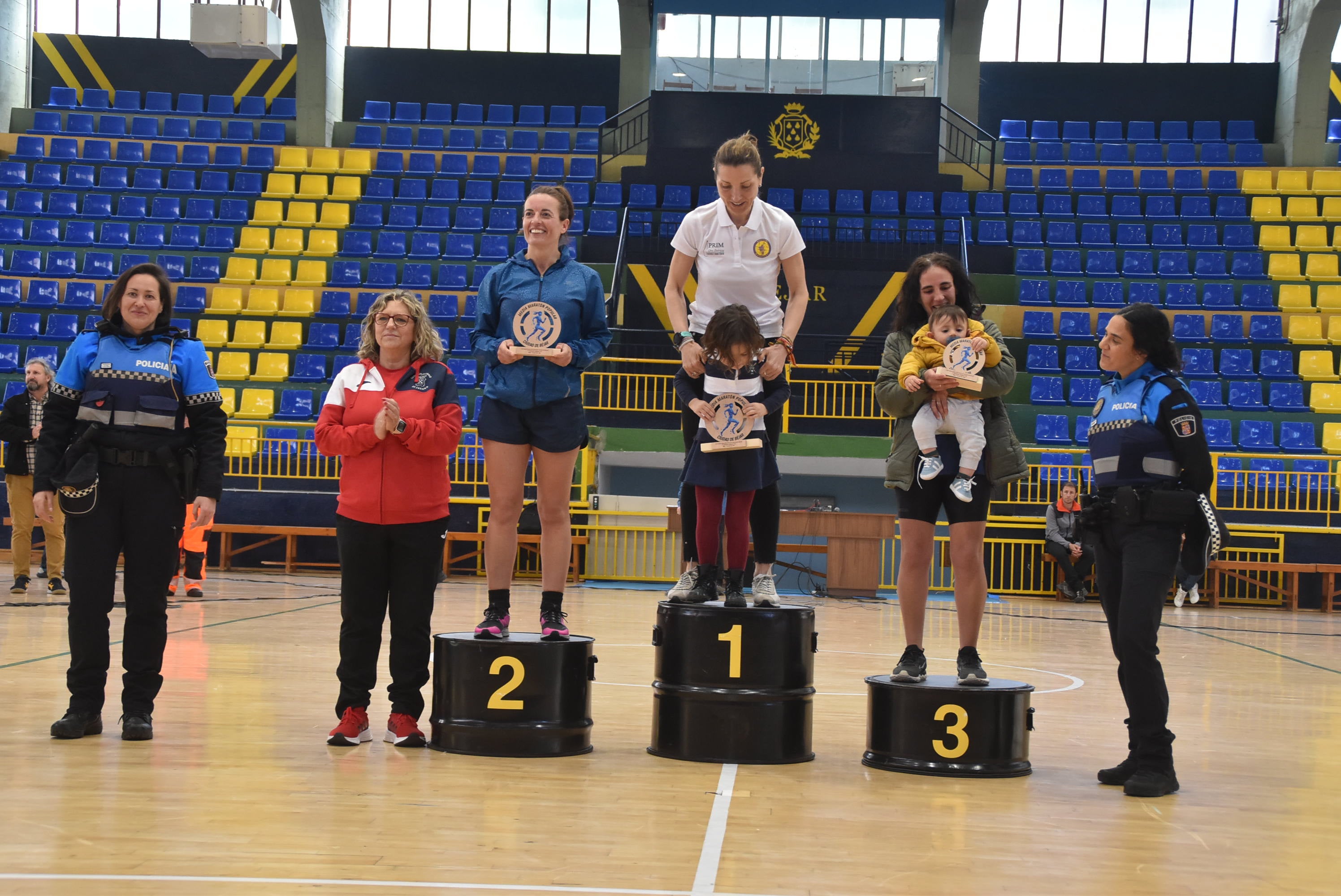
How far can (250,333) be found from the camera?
618 inches

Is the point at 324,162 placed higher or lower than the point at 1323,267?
higher

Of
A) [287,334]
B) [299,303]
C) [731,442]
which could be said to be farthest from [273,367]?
[731,442]

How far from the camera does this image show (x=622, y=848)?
120 inches

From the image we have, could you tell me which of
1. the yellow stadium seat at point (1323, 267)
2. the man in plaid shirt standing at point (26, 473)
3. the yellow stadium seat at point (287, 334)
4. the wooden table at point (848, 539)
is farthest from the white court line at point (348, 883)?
the yellow stadium seat at point (1323, 267)

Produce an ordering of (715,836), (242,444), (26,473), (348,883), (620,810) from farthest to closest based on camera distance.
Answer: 1. (242,444)
2. (26,473)
3. (620,810)
4. (715,836)
5. (348,883)

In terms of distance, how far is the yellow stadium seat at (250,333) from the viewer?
1563 centimetres

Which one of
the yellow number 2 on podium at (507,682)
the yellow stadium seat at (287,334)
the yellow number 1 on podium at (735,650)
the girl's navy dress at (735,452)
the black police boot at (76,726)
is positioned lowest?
the black police boot at (76,726)

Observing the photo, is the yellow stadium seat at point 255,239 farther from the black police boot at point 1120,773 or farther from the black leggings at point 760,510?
the black police boot at point 1120,773

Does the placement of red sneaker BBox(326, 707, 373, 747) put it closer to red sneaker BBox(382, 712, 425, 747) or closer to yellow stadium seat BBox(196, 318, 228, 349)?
red sneaker BBox(382, 712, 425, 747)

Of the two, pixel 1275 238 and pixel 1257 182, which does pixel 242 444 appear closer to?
pixel 1275 238

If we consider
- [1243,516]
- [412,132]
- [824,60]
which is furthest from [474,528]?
[824,60]

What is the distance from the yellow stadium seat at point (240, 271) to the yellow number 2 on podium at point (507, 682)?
44.9ft

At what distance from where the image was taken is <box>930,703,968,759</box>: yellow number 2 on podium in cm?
407

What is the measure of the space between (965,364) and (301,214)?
15229 mm
